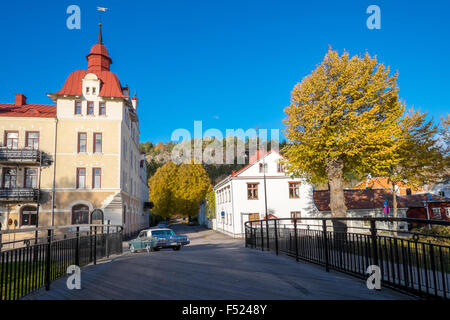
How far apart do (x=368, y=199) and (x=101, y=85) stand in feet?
105

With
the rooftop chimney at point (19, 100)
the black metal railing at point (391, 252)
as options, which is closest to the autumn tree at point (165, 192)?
the rooftop chimney at point (19, 100)

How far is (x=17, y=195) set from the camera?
91.9ft

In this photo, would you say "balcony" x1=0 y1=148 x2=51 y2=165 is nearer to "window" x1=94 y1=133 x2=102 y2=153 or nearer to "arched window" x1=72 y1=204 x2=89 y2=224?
"window" x1=94 y1=133 x2=102 y2=153

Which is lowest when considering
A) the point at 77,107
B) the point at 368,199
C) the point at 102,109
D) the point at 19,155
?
the point at 368,199

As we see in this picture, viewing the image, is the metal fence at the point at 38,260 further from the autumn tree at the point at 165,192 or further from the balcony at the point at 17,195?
the autumn tree at the point at 165,192

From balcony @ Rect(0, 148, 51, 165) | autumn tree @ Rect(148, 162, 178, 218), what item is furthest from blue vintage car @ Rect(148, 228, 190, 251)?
autumn tree @ Rect(148, 162, 178, 218)

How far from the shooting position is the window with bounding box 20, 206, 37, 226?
95.7ft

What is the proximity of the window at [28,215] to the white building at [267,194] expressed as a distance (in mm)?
19521

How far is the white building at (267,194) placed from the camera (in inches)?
1410

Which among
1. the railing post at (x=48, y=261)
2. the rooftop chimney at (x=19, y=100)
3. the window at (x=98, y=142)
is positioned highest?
the rooftop chimney at (x=19, y=100)

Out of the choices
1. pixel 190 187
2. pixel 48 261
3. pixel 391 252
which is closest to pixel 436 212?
pixel 190 187

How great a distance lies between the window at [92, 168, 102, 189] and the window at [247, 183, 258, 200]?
15.7 meters

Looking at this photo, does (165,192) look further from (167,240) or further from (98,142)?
(167,240)
